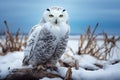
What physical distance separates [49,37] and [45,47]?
10 centimetres

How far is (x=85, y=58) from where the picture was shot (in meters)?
3.41

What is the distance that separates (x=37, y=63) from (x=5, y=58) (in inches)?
24.4

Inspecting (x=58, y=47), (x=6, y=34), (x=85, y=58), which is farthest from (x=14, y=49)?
(x=58, y=47)

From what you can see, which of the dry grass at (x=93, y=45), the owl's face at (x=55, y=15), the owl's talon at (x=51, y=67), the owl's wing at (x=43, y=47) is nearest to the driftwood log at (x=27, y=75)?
the owl's talon at (x=51, y=67)

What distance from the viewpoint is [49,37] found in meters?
2.70

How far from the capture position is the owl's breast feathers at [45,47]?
8.88ft

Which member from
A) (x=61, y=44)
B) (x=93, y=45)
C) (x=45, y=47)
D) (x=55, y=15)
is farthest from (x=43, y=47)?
(x=93, y=45)

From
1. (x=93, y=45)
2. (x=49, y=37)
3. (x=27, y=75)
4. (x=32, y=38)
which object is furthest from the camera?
(x=93, y=45)

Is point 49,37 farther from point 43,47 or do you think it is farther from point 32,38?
point 32,38

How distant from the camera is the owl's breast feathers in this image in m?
2.71

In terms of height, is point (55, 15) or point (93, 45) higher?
point (55, 15)

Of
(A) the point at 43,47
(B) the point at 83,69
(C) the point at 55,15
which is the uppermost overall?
(C) the point at 55,15

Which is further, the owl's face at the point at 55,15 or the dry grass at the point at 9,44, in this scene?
the dry grass at the point at 9,44

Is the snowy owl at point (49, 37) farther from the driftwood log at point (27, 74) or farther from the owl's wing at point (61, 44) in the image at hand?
the driftwood log at point (27, 74)
